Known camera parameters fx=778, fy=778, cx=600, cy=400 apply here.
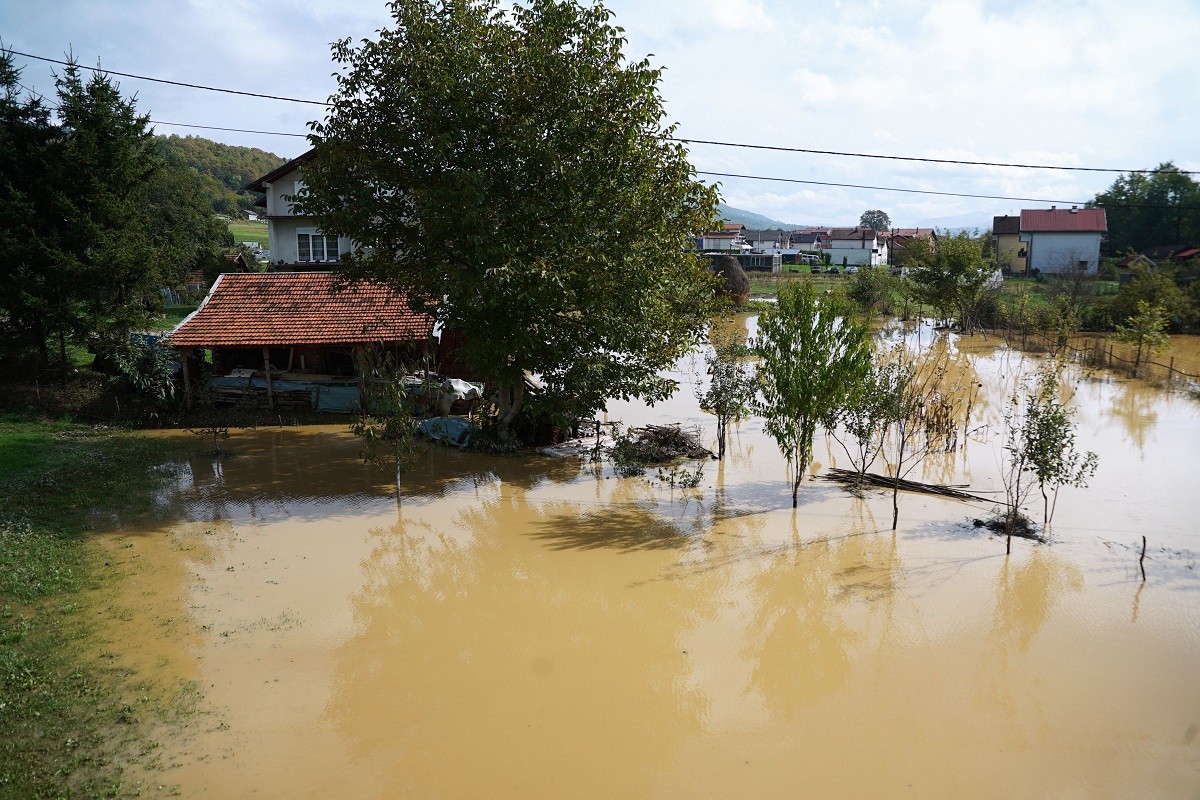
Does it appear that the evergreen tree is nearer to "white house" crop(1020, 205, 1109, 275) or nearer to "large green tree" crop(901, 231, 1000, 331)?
"large green tree" crop(901, 231, 1000, 331)

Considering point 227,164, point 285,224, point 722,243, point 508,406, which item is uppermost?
point 227,164

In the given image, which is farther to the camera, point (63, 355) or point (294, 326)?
point (63, 355)

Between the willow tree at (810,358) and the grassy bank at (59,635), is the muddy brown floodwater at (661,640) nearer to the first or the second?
the grassy bank at (59,635)

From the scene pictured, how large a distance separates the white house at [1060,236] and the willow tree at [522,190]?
54278mm

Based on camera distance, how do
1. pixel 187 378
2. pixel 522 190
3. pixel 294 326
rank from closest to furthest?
pixel 522 190, pixel 294 326, pixel 187 378

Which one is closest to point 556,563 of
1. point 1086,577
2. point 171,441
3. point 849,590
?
point 849,590

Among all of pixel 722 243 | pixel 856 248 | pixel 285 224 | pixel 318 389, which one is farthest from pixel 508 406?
pixel 722 243

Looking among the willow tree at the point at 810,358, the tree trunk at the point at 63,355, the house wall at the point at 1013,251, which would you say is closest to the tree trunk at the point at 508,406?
the willow tree at the point at 810,358

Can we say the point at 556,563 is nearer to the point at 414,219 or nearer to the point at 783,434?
the point at 783,434

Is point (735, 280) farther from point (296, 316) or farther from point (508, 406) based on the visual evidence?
point (508, 406)

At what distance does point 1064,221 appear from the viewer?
60938 mm

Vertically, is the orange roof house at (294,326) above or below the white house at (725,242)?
below

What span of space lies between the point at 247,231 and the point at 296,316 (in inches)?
2642

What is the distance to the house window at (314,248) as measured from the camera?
2981cm
